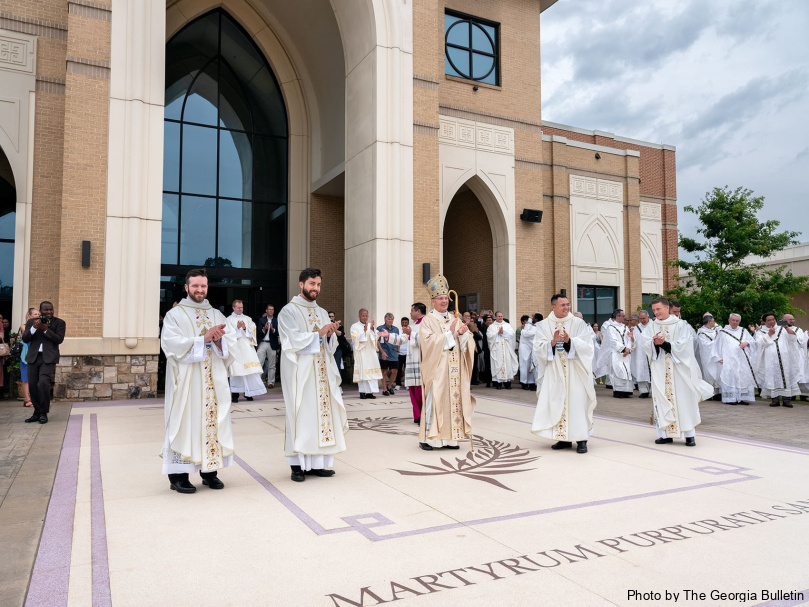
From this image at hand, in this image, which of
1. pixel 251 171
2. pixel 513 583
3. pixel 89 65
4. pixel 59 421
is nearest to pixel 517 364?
pixel 251 171

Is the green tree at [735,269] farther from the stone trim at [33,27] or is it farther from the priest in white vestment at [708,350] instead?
the stone trim at [33,27]

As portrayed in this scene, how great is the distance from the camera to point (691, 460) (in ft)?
22.6

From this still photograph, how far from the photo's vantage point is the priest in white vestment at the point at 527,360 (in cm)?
1559

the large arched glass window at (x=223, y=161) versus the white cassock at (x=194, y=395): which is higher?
the large arched glass window at (x=223, y=161)

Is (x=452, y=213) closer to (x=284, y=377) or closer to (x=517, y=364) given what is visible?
(x=517, y=364)

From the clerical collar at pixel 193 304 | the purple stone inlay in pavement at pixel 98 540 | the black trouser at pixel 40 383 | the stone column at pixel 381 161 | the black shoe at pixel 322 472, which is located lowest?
the purple stone inlay in pavement at pixel 98 540

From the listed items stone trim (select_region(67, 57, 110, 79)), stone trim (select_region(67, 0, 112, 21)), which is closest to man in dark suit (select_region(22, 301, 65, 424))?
stone trim (select_region(67, 57, 110, 79))

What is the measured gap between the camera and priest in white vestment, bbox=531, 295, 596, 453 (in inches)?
292

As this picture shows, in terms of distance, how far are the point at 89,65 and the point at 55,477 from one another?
9405 millimetres

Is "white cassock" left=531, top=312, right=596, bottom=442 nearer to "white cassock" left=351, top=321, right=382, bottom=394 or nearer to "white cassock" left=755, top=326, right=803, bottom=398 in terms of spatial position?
"white cassock" left=351, top=321, right=382, bottom=394

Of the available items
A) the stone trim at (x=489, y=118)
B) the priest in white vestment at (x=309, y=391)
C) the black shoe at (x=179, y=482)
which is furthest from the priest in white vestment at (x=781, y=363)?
the black shoe at (x=179, y=482)

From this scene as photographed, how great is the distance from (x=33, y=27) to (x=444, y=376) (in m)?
12.5

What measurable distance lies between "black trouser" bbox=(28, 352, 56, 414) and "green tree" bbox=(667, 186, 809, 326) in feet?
53.6

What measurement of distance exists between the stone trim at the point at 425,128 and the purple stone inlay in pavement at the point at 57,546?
37.6ft
